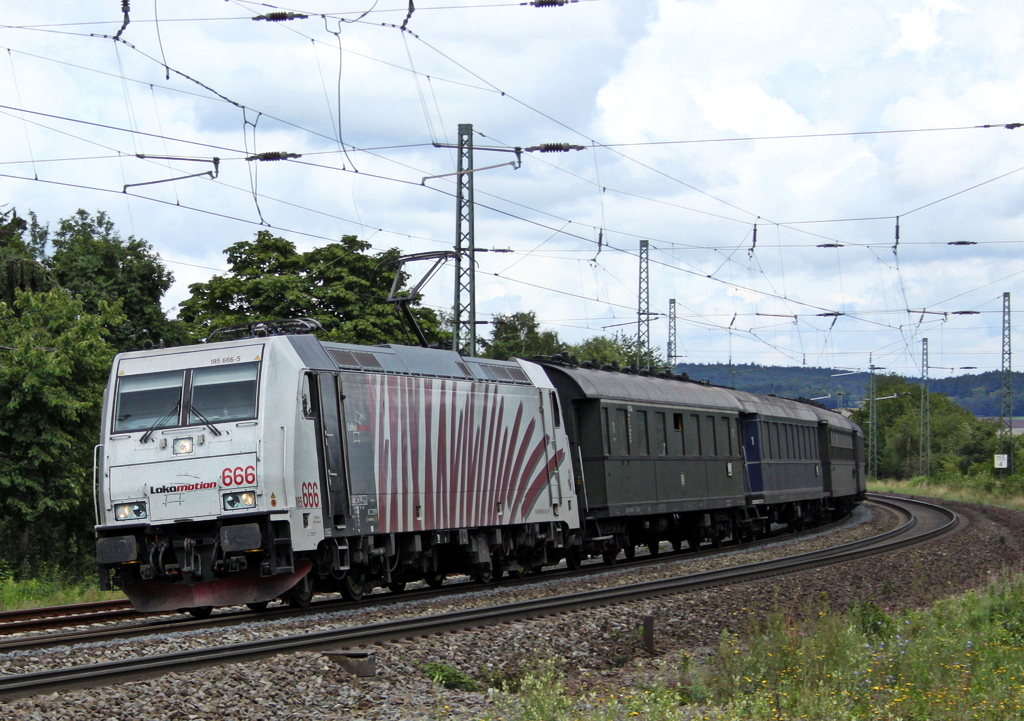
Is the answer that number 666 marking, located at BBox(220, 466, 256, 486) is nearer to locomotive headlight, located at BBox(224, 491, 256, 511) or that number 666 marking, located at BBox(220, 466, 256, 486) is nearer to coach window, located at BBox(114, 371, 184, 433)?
locomotive headlight, located at BBox(224, 491, 256, 511)

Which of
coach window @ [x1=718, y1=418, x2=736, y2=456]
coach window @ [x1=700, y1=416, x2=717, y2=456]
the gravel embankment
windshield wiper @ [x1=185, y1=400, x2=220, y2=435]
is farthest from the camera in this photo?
coach window @ [x1=718, y1=418, x2=736, y2=456]

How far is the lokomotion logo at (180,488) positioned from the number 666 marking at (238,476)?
6.1 inches

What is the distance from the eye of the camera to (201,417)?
14898 millimetres

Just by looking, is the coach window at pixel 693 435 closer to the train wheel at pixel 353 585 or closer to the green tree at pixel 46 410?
the train wheel at pixel 353 585

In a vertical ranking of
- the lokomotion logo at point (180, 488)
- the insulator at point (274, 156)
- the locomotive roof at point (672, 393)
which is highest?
the insulator at point (274, 156)

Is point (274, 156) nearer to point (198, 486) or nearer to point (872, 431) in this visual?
point (198, 486)

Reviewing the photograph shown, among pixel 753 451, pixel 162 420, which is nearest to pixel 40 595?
pixel 162 420

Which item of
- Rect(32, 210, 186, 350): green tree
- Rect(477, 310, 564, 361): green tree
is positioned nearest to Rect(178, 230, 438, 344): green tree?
Rect(32, 210, 186, 350): green tree

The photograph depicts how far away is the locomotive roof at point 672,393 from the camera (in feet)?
74.2

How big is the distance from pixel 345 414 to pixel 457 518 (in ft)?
9.96

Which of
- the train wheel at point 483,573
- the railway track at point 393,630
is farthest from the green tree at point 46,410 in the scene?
the railway track at point 393,630

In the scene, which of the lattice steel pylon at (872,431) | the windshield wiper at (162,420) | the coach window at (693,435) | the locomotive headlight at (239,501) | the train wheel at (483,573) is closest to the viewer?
the locomotive headlight at (239,501)

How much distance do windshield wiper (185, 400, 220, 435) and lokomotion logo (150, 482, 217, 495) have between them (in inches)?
25.0

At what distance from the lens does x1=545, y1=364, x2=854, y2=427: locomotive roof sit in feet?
74.2
